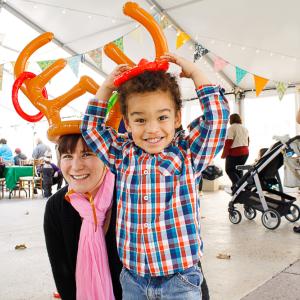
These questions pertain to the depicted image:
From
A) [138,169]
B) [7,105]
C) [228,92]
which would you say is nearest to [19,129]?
[7,105]

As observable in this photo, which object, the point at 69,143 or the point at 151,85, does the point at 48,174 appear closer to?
the point at 69,143

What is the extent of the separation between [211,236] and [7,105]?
8.12 metres

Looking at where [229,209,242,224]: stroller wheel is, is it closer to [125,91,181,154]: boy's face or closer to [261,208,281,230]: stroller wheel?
[261,208,281,230]: stroller wheel

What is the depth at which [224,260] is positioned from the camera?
2.50m

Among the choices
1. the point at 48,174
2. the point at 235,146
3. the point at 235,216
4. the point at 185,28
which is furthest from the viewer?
the point at 48,174

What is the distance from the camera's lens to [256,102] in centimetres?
791

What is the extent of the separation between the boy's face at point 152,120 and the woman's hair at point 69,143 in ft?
0.90

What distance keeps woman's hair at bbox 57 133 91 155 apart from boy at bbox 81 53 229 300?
0.74 ft

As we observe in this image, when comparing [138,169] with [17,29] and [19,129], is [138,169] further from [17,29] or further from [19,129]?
[19,129]

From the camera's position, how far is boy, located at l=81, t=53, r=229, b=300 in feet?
3.21

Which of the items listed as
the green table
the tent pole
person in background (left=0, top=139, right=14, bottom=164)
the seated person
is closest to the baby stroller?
the seated person

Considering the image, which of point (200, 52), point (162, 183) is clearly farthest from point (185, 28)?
point (162, 183)

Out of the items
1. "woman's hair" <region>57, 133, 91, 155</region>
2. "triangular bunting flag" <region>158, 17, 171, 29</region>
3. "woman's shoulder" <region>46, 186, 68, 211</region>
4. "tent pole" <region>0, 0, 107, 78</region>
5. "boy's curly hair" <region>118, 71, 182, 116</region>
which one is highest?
"tent pole" <region>0, 0, 107, 78</region>

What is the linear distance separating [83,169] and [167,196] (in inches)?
14.0
